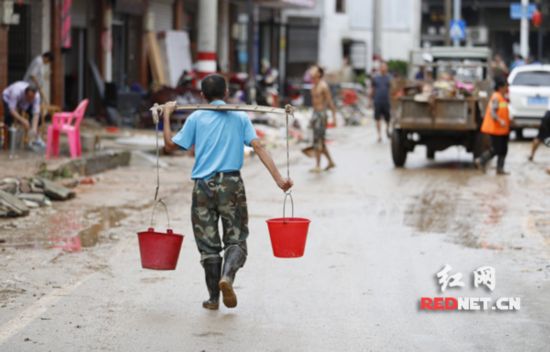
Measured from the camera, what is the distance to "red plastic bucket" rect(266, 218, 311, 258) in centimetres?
812

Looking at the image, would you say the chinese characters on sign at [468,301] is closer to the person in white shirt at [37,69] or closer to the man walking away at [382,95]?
the person in white shirt at [37,69]

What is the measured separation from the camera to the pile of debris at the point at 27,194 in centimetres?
1341

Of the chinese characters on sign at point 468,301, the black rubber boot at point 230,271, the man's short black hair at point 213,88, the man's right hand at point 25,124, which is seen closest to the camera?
the black rubber boot at point 230,271

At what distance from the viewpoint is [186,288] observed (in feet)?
30.5

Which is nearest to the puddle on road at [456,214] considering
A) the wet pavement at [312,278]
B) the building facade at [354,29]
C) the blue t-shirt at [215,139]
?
the wet pavement at [312,278]

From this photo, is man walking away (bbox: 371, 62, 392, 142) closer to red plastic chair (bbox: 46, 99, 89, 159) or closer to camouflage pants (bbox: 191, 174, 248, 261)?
red plastic chair (bbox: 46, 99, 89, 159)

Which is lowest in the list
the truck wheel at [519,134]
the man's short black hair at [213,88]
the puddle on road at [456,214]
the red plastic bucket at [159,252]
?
the puddle on road at [456,214]

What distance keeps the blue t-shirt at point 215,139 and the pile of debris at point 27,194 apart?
555 cm

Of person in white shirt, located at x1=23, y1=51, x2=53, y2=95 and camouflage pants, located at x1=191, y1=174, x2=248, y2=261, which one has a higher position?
person in white shirt, located at x1=23, y1=51, x2=53, y2=95

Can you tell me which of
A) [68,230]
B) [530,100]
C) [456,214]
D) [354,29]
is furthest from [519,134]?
[354,29]

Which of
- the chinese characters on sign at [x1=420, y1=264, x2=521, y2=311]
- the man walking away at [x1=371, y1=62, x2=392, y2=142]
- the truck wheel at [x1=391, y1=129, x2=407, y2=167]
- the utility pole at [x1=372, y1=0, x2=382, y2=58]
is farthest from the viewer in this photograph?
the utility pole at [x1=372, y1=0, x2=382, y2=58]

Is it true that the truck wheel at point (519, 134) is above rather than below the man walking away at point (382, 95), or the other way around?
below

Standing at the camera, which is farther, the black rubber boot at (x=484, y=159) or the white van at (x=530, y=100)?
Result: the white van at (x=530, y=100)

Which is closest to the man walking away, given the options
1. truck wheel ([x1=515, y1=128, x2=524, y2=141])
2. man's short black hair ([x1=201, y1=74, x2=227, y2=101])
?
truck wheel ([x1=515, y1=128, x2=524, y2=141])
